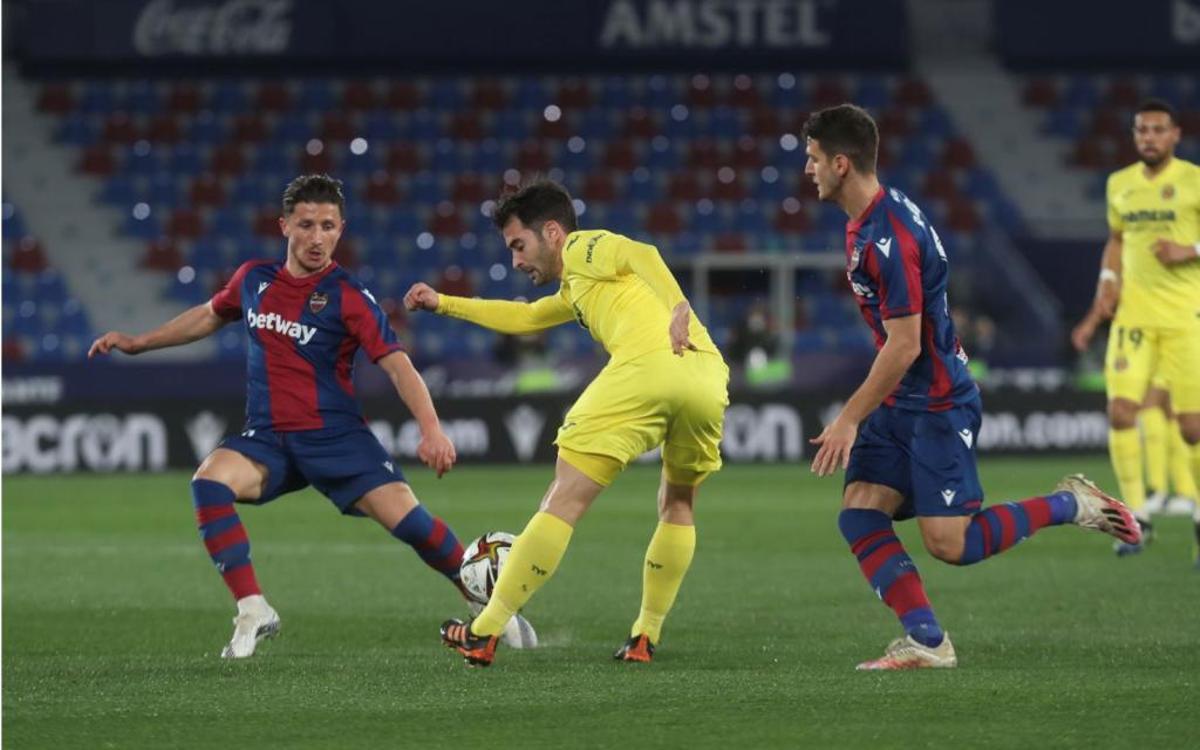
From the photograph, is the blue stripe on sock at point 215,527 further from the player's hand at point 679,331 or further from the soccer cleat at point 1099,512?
the soccer cleat at point 1099,512

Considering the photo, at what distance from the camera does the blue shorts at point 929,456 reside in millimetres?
6703

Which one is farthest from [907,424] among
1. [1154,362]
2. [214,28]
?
[214,28]

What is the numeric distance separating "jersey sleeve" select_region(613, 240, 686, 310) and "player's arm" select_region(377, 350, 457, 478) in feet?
2.70

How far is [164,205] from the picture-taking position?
26734 mm

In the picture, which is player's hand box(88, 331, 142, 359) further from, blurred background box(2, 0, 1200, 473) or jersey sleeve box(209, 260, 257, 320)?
blurred background box(2, 0, 1200, 473)

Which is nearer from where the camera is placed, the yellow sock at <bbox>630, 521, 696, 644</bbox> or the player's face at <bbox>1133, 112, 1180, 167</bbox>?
the yellow sock at <bbox>630, 521, 696, 644</bbox>

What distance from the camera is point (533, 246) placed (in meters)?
7.17

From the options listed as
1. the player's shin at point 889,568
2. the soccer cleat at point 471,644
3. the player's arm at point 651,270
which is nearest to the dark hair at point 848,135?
the player's arm at point 651,270

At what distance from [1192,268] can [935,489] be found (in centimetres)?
462

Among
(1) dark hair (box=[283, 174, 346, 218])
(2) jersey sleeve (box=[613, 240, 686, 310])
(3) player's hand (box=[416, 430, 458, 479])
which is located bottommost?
(3) player's hand (box=[416, 430, 458, 479])

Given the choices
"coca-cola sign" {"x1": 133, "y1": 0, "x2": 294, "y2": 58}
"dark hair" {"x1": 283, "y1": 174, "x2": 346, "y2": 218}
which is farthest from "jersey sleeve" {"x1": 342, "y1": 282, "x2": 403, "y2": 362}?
"coca-cola sign" {"x1": 133, "y1": 0, "x2": 294, "y2": 58}

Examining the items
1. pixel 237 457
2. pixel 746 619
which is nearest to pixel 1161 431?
pixel 746 619

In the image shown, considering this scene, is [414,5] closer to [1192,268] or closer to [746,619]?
[1192,268]

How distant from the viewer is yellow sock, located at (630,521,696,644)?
7.29 metres
